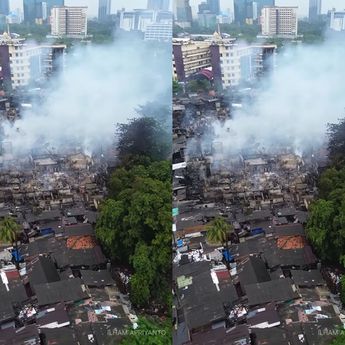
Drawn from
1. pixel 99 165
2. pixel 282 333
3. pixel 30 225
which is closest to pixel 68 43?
pixel 99 165

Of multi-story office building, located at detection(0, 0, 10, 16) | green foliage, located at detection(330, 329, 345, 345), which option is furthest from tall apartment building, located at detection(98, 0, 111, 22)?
Result: green foliage, located at detection(330, 329, 345, 345)

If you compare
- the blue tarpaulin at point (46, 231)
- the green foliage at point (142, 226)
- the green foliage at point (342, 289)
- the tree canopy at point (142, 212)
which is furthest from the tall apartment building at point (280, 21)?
the blue tarpaulin at point (46, 231)

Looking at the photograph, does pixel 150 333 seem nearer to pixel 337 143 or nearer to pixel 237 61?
pixel 337 143

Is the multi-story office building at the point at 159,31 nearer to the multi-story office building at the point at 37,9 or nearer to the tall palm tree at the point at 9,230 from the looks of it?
the multi-story office building at the point at 37,9

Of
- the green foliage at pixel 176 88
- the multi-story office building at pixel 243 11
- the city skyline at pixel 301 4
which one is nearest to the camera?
the city skyline at pixel 301 4

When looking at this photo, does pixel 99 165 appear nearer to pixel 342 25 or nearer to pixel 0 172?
pixel 0 172

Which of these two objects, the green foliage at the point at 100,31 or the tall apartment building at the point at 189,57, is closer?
the green foliage at the point at 100,31
